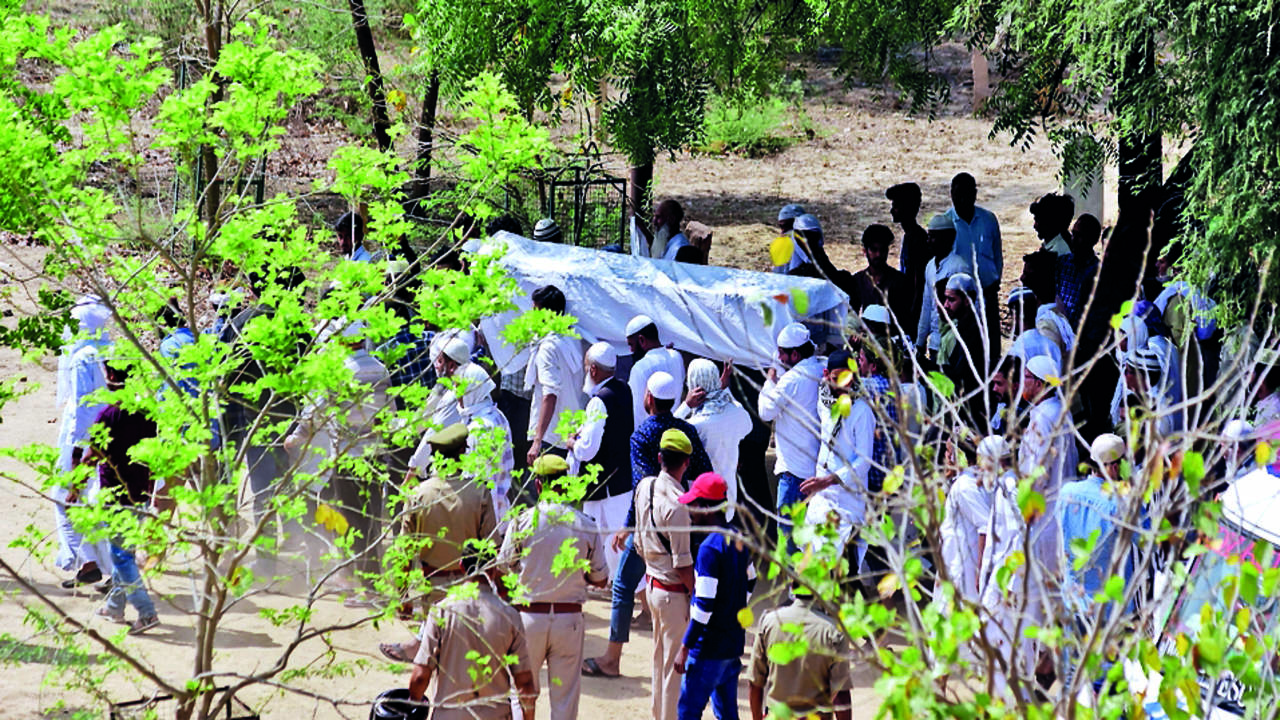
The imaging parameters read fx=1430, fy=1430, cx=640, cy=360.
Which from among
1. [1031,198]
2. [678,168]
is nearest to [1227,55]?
[1031,198]

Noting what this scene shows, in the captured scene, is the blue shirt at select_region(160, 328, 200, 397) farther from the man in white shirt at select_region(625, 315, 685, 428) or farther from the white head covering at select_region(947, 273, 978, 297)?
the white head covering at select_region(947, 273, 978, 297)

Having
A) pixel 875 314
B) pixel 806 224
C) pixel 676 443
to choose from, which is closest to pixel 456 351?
pixel 676 443

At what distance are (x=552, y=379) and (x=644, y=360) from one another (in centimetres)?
70

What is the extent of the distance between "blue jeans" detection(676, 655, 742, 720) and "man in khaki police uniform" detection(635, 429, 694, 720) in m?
0.31

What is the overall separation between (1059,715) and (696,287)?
22.3 ft

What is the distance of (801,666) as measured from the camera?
6.36 metres

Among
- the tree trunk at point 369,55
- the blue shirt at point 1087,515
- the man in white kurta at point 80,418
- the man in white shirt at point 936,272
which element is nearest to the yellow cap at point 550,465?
the blue shirt at point 1087,515

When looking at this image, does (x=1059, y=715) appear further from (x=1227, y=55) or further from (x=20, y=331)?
(x=1227, y=55)

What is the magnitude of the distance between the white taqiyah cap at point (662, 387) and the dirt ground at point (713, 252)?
1.73 m

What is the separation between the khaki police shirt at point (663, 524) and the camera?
7.28 metres

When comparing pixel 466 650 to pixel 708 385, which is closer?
pixel 466 650

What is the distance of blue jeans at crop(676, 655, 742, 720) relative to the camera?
6980 mm

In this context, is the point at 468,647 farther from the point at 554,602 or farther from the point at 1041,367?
the point at 1041,367

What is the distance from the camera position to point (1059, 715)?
141 inches
